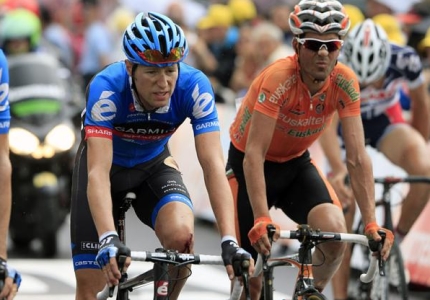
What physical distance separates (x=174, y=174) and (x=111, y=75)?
0.82 meters

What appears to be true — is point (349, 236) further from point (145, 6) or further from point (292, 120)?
point (145, 6)

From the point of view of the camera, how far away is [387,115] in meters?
11.8

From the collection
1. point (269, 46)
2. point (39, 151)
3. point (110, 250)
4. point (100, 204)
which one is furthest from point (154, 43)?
point (269, 46)

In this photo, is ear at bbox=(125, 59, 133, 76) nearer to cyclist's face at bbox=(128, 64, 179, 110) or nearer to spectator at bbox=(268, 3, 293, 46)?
cyclist's face at bbox=(128, 64, 179, 110)

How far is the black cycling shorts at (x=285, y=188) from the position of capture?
30.3ft

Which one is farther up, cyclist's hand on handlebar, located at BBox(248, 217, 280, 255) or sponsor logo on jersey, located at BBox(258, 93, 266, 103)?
sponsor logo on jersey, located at BBox(258, 93, 266, 103)

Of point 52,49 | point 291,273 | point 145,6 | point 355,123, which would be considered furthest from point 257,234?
point 145,6

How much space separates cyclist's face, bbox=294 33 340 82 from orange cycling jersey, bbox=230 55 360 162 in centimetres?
14

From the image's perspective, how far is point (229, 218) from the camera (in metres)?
7.44

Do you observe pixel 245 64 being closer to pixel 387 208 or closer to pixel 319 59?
pixel 387 208

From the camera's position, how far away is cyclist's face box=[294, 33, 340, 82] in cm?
880

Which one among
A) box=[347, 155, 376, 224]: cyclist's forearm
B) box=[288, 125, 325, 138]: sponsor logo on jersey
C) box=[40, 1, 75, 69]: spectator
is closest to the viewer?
box=[347, 155, 376, 224]: cyclist's forearm

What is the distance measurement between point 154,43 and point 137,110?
1.98 ft

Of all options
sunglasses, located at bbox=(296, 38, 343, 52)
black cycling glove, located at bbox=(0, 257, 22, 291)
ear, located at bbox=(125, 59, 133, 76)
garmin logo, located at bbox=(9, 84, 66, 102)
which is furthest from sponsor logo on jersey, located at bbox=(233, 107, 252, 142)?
garmin logo, located at bbox=(9, 84, 66, 102)
